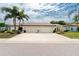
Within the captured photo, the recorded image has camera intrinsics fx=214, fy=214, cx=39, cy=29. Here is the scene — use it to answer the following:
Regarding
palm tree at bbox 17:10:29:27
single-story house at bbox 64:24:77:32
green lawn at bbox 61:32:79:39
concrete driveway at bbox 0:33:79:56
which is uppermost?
palm tree at bbox 17:10:29:27

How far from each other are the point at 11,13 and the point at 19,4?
40 centimetres

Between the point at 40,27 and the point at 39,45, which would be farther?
the point at 40,27

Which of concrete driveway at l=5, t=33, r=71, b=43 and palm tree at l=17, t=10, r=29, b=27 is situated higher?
palm tree at l=17, t=10, r=29, b=27

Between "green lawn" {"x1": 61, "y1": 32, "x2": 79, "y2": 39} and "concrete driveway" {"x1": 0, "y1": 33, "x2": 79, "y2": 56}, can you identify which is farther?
"green lawn" {"x1": 61, "y1": 32, "x2": 79, "y2": 39}

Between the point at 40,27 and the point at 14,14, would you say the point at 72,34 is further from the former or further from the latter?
the point at 14,14

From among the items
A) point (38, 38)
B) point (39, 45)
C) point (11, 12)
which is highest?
point (11, 12)

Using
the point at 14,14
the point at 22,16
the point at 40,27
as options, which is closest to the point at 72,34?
the point at 40,27

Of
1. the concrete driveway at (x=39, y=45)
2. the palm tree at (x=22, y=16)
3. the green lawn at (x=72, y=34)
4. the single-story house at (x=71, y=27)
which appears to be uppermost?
the palm tree at (x=22, y=16)

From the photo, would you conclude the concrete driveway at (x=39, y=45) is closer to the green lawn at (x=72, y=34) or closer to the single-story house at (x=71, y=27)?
the green lawn at (x=72, y=34)

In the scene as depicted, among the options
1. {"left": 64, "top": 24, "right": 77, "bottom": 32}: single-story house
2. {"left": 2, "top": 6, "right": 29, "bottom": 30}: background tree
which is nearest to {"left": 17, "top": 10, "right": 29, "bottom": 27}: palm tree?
{"left": 2, "top": 6, "right": 29, "bottom": 30}: background tree

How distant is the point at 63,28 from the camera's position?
21.2 ft

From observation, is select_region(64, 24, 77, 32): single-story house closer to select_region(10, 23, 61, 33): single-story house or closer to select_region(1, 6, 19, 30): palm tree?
select_region(10, 23, 61, 33): single-story house

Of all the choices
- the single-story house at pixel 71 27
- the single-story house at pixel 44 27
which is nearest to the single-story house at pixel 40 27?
the single-story house at pixel 44 27

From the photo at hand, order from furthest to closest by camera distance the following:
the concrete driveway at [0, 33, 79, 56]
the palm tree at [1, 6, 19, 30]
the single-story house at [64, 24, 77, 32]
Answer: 1. the single-story house at [64, 24, 77, 32]
2. the palm tree at [1, 6, 19, 30]
3. the concrete driveway at [0, 33, 79, 56]
